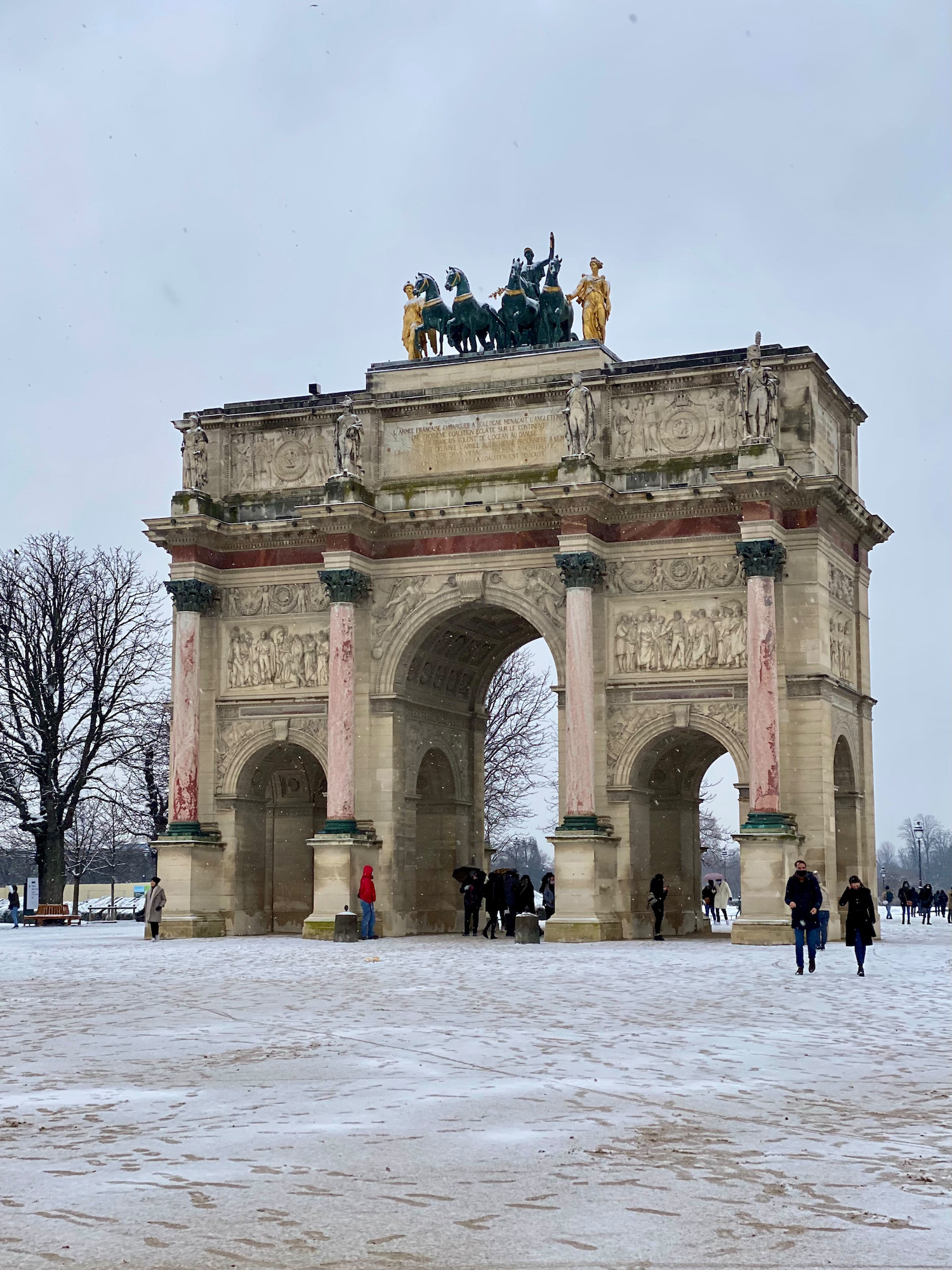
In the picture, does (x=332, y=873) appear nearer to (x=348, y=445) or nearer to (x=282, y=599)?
(x=282, y=599)

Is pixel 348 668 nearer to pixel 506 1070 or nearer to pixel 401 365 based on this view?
pixel 401 365

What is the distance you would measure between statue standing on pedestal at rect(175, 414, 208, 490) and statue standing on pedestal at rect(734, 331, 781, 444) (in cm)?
1227

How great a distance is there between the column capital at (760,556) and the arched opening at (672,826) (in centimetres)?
392

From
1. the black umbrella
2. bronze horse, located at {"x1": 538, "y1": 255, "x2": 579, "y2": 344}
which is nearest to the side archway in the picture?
the black umbrella

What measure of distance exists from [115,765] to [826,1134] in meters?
46.9

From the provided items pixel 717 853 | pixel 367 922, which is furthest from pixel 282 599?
pixel 717 853

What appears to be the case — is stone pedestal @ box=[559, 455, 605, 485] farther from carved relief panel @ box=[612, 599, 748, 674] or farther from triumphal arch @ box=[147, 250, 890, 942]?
carved relief panel @ box=[612, 599, 748, 674]

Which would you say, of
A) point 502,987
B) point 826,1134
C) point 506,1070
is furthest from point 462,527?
point 826,1134

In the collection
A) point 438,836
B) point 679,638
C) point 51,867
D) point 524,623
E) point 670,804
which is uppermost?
point 524,623

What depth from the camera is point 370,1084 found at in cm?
1154

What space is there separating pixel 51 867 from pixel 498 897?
2046cm

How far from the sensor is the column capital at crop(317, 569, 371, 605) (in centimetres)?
3769

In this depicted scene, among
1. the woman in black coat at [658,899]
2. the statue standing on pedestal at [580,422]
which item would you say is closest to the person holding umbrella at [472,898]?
the woman in black coat at [658,899]

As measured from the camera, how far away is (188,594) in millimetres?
39188
